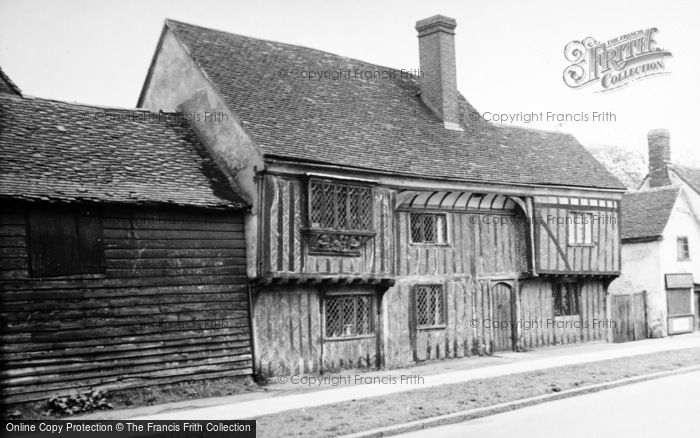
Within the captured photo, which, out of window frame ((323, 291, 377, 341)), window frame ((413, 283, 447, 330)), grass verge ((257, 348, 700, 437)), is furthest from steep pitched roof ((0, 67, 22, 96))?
grass verge ((257, 348, 700, 437))

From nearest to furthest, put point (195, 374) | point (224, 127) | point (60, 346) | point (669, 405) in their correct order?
point (669, 405), point (60, 346), point (195, 374), point (224, 127)

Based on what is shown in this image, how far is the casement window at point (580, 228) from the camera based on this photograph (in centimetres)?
2316

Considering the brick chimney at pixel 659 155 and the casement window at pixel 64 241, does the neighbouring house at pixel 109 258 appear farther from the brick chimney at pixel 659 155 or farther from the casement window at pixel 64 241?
the brick chimney at pixel 659 155

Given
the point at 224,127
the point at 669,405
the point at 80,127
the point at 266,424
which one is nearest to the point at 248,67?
the point at 224,127

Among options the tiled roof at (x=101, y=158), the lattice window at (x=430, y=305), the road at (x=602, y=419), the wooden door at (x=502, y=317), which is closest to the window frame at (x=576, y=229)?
the wooden door at (x=502, y=317)

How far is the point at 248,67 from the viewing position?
19.5 meters

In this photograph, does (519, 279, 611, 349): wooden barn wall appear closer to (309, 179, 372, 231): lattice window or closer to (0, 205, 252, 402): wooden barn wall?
(309, 179, 372, 231): lattice window

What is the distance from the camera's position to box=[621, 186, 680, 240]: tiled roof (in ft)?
93.4

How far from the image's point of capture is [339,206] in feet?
56.9

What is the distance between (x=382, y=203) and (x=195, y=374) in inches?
246

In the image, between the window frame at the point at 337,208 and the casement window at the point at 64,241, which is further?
the window frame at the point at 337,208

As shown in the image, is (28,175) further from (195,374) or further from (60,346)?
(195,374)

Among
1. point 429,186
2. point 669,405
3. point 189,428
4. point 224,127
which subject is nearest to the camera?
point 189,428

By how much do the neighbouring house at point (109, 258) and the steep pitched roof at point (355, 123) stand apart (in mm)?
2014
